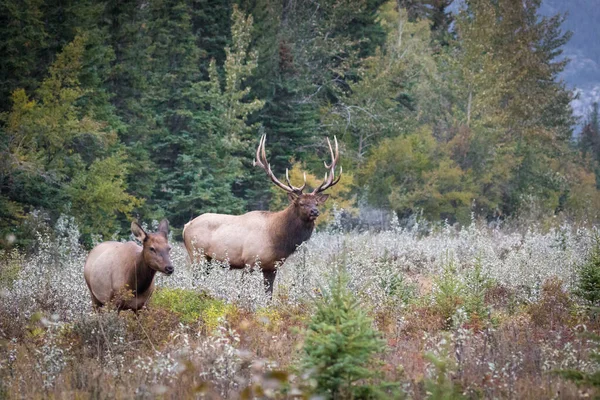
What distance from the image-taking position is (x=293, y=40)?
1323 inches

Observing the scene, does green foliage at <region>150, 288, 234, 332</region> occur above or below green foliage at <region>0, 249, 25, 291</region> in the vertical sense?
above

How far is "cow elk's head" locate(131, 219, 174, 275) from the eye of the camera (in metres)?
8.24

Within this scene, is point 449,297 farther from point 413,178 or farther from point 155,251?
point 413,178

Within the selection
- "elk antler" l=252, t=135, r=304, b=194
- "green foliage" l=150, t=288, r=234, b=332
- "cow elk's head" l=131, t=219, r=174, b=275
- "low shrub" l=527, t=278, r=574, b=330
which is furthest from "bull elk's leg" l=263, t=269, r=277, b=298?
"low shrub" l=527, t=278, r=574, b=330

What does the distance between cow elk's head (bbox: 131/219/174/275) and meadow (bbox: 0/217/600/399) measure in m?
0.48

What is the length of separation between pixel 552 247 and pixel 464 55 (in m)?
22.0

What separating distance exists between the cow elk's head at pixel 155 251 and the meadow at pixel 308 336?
0.48m

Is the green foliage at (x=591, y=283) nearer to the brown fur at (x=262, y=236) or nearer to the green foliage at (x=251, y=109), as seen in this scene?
the brown fur at (x=262, y=236)

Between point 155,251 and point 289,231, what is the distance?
3492 millimetres

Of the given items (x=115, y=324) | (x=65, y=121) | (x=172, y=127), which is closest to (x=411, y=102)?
(x=172, y=127)

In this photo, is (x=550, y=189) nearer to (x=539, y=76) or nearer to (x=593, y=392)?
(x=539, y=76)

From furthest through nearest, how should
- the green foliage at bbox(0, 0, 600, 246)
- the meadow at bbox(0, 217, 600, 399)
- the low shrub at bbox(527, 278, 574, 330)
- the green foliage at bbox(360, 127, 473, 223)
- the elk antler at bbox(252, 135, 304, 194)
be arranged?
1. the green foliage at bbox(360, 127, 473, 223)
2. the green foliage at bbox(0, 0, 600, 246)
3. the elk antler at bbox(252, 135, 304, 194)
4. the low shrub at bbox(527, 278, 574, 330)
5. the meadow at bbox(0, 217, 600, 399)

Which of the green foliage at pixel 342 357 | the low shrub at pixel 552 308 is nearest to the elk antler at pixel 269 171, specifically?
the low shrub at pixel 552 308

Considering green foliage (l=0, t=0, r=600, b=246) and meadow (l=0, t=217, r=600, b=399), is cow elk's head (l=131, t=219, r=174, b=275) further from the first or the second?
green foliage (l=0, t=0, r=600, b=246)
